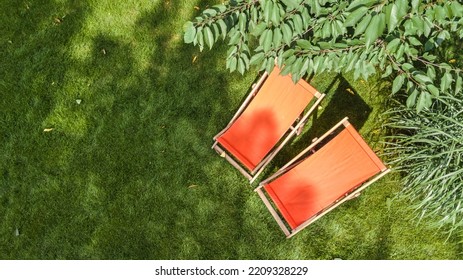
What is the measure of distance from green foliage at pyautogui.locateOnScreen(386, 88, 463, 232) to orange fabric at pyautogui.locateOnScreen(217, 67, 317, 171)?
1.03 metres

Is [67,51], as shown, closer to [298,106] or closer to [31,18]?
[31,18]

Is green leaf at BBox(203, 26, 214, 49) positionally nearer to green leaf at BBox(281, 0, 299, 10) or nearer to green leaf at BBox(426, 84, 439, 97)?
green leaf at BBox(281, 0, 299, 10)

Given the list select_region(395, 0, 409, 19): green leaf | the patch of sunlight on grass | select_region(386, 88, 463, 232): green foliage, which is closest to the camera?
select_region(395, 0, 409, 19): green leaf

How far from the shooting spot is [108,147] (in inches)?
191

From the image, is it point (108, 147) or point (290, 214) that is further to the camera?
point (108, 147)

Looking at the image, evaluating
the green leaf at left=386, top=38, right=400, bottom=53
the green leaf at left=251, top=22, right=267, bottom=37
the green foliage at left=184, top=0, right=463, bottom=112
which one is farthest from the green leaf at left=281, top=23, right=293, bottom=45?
the green leaf at left=386, top=38, right=400, bottom=53

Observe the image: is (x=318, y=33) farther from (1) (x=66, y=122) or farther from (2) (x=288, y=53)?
(1) (x=66, y=122)

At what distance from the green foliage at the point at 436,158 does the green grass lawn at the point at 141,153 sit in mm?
383

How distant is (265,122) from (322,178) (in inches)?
32.8

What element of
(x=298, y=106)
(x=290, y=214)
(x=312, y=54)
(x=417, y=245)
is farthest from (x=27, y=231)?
(x=417, y=245)

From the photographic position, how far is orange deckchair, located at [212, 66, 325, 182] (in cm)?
434

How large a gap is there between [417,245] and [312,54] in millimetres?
2750

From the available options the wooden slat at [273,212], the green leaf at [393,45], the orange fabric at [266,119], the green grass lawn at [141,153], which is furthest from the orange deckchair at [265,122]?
the green leaf at [393,45]

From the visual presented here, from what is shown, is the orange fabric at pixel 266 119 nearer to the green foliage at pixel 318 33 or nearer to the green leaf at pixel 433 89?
the green foliage at pixel 318 33
